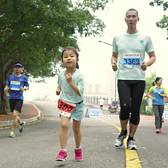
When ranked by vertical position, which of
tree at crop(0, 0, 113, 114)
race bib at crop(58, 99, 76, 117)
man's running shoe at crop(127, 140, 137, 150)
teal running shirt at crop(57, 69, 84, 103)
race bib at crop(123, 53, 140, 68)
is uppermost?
tree at crop(0, 0, 113, 114)

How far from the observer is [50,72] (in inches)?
1055

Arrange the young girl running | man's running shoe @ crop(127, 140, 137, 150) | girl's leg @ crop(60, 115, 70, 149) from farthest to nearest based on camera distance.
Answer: man's running shoe @ crop(127, 140, 137, 150), the young girl running, girl's leg @ crop(60, 115, 70, 149)

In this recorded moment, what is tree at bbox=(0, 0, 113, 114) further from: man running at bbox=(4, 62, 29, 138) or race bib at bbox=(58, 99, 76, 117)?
race bib at bbox=(58, 99, 76, 117)

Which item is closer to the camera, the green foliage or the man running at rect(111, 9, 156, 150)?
the man running at rect(111, 9, 156, 150)

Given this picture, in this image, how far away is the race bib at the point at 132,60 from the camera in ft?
14.5

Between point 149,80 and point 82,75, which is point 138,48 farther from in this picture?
point 149,80

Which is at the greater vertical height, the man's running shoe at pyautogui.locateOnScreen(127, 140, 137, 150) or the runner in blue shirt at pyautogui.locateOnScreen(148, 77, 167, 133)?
the runner in blue shirt at pyautogui.locateOnScreen(148, 77, 167, 133)

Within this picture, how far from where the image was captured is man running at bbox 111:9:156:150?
14.4ft

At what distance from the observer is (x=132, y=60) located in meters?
4.45

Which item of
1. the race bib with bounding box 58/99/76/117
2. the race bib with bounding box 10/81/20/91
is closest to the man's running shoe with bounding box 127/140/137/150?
the race bib with bounding box 58/99/76/117

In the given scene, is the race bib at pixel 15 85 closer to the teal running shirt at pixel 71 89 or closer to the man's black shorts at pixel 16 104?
the man's black shorts at pixel 16 104

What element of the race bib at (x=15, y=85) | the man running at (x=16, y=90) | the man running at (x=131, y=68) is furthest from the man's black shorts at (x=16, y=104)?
the man running at (x=131, y=68)

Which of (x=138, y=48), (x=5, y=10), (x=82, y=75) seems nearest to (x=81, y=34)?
(x=5, y=10)

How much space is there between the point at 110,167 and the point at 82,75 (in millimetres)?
1282
